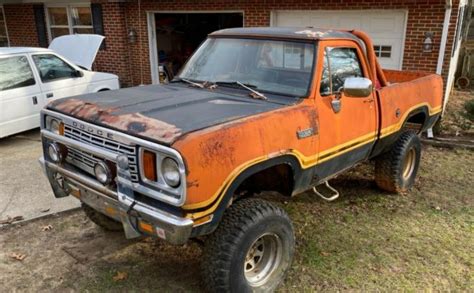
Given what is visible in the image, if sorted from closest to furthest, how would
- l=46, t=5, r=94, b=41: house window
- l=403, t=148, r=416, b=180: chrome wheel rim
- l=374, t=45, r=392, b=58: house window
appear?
l=403, t=148, r=416, b=180: chrome wheel rim → l=374, t=45, r=392, b=58: house window → l=46, t=5, r=94, b=41: house window

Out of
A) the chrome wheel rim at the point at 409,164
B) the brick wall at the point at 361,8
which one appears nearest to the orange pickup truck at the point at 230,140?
the chrome wheel rim at the point at 409,164

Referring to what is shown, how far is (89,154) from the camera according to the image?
327 centimetres

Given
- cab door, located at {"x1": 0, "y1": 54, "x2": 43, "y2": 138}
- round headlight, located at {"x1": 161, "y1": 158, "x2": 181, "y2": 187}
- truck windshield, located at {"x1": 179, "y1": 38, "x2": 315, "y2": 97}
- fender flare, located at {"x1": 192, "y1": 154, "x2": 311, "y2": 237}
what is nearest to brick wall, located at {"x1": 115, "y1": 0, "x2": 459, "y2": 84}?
cab door, located at {"x1": 0, "y1": 54, "x2": 43, "y2": 138}

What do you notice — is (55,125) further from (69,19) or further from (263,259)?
(69,19)

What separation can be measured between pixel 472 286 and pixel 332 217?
1573 mm

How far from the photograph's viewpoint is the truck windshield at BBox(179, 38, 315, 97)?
391cm

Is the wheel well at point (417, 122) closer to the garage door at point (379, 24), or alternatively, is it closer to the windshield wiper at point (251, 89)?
the windshield wiper at point (251, 89)

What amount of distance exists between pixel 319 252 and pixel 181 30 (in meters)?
11.5

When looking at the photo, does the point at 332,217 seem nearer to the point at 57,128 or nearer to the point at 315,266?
the point at 315,266

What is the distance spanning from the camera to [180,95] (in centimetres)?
387

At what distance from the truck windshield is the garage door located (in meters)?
4.79

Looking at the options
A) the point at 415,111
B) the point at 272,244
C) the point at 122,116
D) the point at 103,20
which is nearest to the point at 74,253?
the point at 122,116

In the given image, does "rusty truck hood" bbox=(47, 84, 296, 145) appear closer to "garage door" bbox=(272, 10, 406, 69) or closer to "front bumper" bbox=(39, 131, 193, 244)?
"front bumper" bbox=(39, 131, 193, 244)

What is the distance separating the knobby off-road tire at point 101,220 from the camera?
4.23 meters
